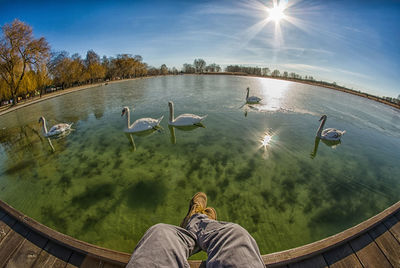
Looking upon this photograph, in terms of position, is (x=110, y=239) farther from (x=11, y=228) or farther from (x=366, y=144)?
(x=366, y=144)

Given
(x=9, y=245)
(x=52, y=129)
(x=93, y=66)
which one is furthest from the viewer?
(x=93, y=66)

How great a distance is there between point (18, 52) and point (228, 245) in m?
25.6

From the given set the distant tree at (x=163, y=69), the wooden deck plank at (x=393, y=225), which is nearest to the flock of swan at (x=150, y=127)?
the wooden deck plank at (x=393, y=225)

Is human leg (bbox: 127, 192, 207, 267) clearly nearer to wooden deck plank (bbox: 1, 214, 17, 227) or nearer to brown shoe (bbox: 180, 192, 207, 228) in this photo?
brown shoe (bbox: 180, 192, 207, 228)

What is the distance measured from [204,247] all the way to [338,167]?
6999 mm

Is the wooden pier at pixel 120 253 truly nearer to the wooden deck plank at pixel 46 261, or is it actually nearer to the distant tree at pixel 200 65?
the wooden deck plank at pixel 46 261

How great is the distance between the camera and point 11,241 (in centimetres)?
218

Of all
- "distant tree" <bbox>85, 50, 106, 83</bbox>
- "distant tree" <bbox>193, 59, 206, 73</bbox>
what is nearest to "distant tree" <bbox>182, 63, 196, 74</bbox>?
"distant tree" <bbox>193, 59, 206, 73</bbox>

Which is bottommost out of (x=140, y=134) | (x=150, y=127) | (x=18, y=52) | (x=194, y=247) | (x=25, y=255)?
(x=140, y=134)

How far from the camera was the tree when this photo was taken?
14.1 metres

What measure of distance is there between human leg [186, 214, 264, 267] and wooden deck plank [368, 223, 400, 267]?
2.31 meters

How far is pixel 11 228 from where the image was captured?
7.71ft

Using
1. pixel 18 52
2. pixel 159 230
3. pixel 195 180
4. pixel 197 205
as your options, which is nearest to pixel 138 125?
pixel 195 180

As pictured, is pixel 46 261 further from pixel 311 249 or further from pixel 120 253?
pixel 311 249
